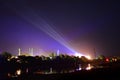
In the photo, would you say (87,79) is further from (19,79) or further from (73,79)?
(19,79)

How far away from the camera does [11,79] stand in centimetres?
3769

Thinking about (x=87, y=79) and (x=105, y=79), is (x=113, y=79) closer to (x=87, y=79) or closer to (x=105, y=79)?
(x=105, y=79)

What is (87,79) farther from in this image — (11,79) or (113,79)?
(11,79)

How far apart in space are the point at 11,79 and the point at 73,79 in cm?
1000

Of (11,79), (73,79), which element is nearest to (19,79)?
(11,79)

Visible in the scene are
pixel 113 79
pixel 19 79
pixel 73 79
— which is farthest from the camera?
pixel 19 79

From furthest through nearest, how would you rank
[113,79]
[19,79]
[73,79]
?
1. [19,79]
2. [73,79]
3. [113,79]

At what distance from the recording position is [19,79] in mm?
36656

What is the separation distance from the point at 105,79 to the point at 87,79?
329 centimetres

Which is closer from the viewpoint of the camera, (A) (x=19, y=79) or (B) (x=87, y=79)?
(B) (x=87, y=79)

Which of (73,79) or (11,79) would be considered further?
(11,79)

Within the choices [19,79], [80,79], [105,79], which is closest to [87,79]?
[80,79]

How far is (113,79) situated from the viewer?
29.5 metres

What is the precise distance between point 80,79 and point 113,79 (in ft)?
16.2
